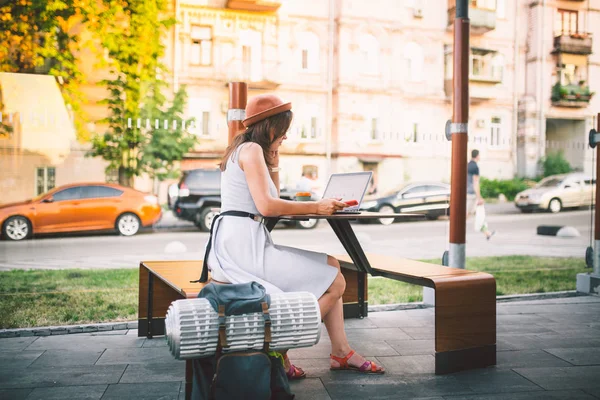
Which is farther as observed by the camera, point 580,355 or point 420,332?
point 420,332

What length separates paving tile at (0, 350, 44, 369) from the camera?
3.87 meters

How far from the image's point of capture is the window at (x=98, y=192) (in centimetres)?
688

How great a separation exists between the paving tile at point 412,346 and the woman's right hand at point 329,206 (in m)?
1.34

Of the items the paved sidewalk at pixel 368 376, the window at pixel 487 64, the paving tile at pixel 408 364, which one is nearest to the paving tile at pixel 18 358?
the paved sidewalk at pixel 368 376

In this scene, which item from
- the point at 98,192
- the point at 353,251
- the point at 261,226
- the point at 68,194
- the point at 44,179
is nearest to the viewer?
the point at 261,226

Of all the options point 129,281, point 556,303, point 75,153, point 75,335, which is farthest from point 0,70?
point 556,303

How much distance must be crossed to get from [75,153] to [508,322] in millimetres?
4693

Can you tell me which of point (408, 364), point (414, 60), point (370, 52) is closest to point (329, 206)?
point (408, 364)

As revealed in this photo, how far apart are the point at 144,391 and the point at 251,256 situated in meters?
0.93

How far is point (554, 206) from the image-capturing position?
8938 mm

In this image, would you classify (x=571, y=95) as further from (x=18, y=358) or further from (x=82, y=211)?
(x=18, y=358)

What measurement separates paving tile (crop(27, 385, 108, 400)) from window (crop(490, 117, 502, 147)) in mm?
6599

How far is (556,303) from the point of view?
6.04 metres

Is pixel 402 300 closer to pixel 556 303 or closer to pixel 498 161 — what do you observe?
pixel 556 303
